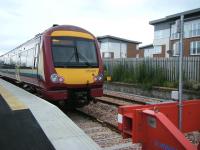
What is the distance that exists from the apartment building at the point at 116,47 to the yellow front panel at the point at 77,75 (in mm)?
57467

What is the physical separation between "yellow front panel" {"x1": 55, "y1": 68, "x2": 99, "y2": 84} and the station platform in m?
1.85

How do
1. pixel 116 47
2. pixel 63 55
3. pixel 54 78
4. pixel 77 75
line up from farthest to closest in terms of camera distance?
pixel 116 47 → pixel 63 55 → pixel 77 75 → pixel 54 78

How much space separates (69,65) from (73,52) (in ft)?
1.86

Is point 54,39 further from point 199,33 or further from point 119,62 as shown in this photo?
point 199,33

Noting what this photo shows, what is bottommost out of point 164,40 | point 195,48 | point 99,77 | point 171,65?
point 99,77

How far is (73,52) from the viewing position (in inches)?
407

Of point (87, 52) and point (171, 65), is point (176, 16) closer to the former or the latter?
point (171, 65)

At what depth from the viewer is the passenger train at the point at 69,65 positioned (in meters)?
9.75

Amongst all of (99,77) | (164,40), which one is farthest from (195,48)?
(99,77)

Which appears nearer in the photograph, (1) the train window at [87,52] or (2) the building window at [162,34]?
(1) the train window at [87,52]

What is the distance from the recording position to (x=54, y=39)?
10.2 meters

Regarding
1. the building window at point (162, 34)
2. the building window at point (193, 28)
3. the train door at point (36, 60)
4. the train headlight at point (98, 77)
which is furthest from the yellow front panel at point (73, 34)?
the building window at point (162, 34)

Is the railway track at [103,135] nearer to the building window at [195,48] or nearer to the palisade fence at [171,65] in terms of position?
the palisade fence at [171,65]

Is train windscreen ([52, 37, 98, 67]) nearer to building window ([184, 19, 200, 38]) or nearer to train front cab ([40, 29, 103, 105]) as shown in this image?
train front cab ([40, 29, 103, 105])
